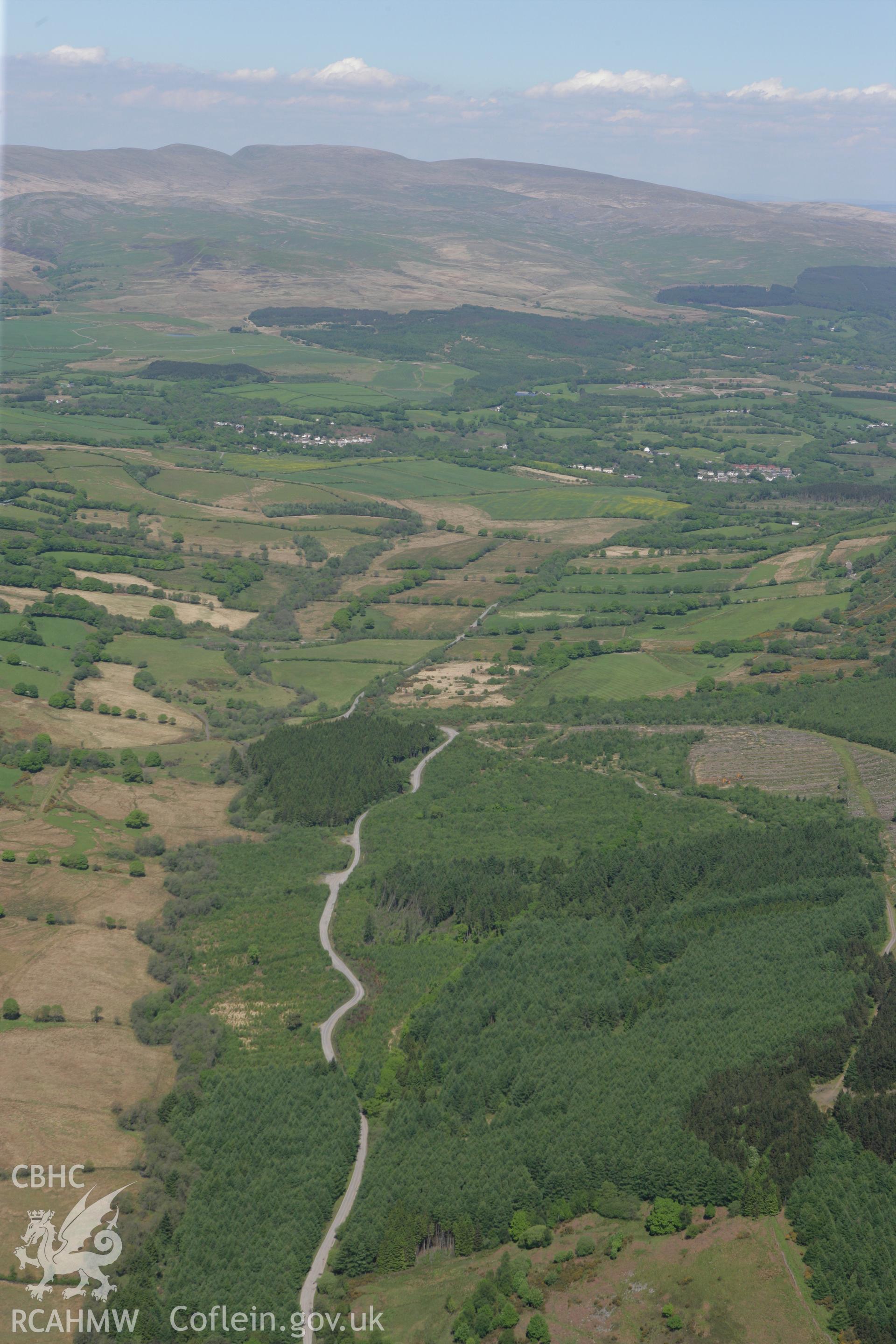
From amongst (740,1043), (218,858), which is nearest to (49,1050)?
(218,858)

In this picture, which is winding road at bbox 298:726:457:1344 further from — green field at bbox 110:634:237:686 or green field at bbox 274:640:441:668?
green field at bbox 110:634:237:686

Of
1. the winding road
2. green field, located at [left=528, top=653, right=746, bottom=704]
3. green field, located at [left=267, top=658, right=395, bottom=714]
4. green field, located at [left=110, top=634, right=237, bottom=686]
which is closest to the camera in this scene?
the winding road

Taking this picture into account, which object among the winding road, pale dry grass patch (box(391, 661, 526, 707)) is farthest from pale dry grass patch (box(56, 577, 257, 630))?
the winding road

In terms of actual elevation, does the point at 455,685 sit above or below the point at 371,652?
above

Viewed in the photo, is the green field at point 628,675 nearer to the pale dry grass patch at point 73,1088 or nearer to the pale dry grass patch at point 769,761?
the pale dry grass patch at point 769,761

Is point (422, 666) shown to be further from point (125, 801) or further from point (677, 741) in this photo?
point (125, 801)

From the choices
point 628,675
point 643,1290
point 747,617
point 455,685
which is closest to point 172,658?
point 455,685

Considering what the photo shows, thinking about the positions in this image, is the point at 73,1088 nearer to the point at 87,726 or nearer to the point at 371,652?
the point at 87,726
